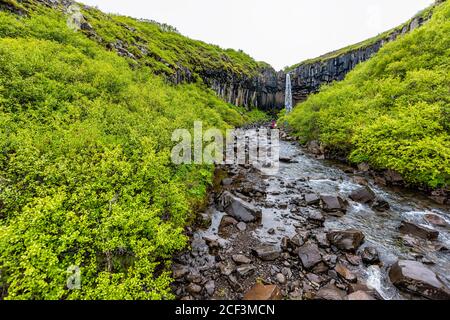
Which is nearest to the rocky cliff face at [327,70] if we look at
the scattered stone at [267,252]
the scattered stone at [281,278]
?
the scattered stone at [267,252]

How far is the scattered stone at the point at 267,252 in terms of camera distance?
9.16 meters

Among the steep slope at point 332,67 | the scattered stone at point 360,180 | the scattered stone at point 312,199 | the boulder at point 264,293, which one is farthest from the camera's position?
the steep slope at point 332,67

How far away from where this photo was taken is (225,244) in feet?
33.2

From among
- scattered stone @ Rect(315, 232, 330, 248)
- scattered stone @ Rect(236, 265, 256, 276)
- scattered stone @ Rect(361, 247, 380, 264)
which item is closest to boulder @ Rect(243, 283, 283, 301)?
scattered stone @ Rect(236, 265, 256, 276)

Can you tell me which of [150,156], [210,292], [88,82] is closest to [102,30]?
[88,82]

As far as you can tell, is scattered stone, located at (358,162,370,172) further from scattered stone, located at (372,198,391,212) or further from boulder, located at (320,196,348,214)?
boulder, located at (320,196,348,214)

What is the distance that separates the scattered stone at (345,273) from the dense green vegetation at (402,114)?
956 centimetres

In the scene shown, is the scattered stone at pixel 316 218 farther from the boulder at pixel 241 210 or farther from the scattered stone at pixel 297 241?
the boulder at pixel 241 210

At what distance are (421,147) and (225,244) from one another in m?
14.3

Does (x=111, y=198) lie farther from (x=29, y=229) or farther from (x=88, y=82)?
(x=88, y=82)

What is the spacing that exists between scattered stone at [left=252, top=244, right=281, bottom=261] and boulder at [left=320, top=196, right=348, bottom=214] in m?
5.49

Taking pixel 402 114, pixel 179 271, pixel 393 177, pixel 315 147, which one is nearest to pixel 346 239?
pixel 179 271

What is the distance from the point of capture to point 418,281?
7.20m

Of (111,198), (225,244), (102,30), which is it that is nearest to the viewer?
(111,198)
